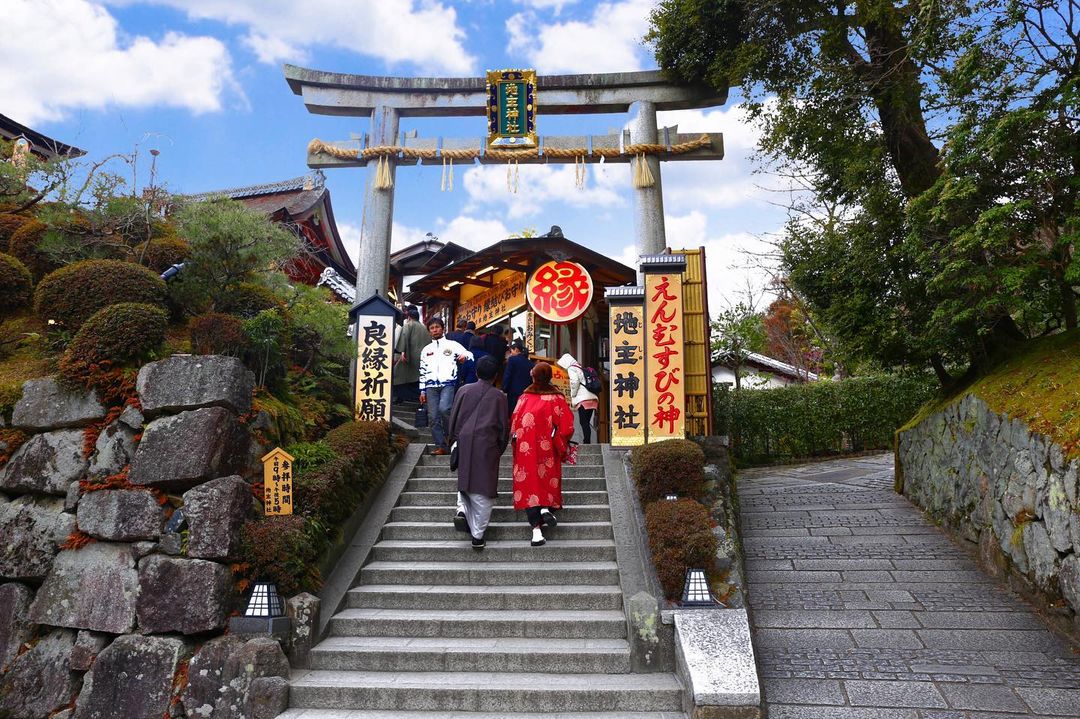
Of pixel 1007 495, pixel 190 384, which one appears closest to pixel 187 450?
pixel 190 384

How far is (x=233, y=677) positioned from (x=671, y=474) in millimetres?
4368

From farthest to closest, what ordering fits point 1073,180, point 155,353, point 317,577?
point 155,353 → point 1073,180 → point 317,577

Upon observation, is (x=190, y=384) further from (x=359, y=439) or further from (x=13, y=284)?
(x=13, y=284)

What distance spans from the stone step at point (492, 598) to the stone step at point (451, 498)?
1622 millimetres

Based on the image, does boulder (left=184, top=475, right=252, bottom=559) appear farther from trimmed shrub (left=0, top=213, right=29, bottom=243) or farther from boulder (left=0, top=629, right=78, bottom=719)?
trimmed shrub (left=0, top=213, right=29, bottom=243)

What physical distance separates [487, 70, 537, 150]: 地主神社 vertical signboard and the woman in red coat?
792 cm

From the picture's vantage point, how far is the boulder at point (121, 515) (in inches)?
245

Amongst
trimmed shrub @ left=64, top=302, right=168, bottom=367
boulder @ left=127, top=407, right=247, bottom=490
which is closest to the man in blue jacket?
boulder @ left=127, top=407, right=247, bottom=490

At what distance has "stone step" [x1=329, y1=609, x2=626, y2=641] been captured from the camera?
6.04 meters

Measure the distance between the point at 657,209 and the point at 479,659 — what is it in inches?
405

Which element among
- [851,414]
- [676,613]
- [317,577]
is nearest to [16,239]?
[317,577]

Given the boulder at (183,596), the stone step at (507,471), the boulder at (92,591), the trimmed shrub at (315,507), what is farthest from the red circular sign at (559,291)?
the boulder at (92,591)

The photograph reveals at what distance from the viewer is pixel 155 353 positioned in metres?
7.30

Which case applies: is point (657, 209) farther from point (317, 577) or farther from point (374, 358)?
point (317, 577)
